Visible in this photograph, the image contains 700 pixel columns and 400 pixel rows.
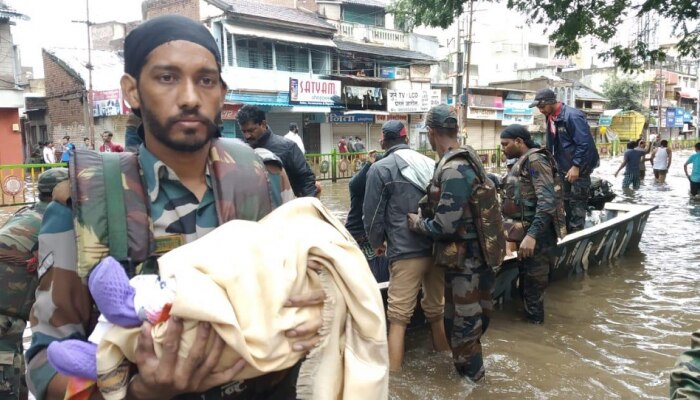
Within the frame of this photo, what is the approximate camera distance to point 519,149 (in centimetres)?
493

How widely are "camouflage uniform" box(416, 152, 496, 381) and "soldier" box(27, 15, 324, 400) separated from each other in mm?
2230

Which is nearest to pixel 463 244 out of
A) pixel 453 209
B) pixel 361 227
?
pixel 453 209

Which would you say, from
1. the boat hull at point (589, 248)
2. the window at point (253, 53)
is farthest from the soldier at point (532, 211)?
the window at point (253, 53)

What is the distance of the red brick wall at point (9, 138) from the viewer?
17.9m

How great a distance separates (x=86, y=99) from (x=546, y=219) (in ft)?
69.4

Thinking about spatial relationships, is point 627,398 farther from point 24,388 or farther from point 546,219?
point 24,388

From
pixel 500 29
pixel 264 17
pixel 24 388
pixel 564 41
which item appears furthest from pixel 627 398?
pixel 500 29

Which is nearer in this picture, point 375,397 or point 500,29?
point 375,397

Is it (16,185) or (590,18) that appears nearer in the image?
(590,18)

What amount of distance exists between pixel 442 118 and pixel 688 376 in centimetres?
249

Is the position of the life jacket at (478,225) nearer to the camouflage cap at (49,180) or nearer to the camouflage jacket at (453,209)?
the camouflage jacket at (453,209)

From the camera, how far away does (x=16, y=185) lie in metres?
12.4

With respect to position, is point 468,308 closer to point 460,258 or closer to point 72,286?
point 460,258

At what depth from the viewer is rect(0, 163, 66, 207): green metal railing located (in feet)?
40.2
